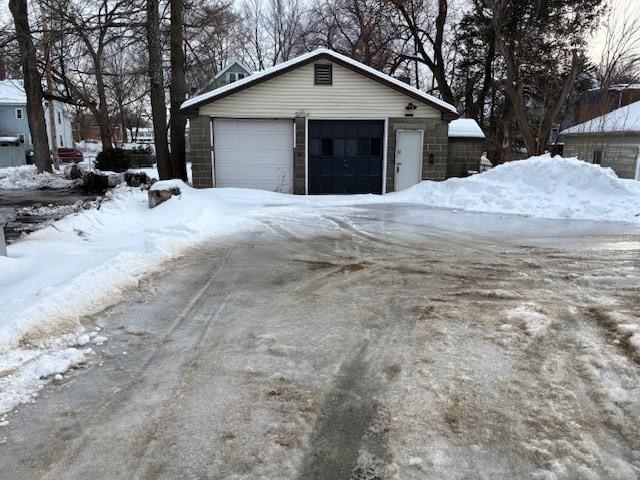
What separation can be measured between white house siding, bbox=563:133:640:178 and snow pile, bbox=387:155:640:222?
881 cm

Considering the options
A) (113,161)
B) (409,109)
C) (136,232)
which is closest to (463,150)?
(409,109)

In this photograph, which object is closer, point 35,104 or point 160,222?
point 160,222

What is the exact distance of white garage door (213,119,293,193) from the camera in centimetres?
1562

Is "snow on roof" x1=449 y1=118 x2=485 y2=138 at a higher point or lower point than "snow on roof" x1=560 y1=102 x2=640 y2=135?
lower

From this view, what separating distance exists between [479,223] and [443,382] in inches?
296

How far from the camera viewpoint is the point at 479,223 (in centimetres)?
1070

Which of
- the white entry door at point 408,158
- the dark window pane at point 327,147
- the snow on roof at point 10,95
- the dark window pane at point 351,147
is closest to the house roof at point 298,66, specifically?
the white entry door at point 408,158

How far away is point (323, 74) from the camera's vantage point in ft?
50.9

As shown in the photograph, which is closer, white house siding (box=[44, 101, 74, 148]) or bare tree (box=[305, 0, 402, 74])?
bare tree (box=[305, 0, 402, 74])

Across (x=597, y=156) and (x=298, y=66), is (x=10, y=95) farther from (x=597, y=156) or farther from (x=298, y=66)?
(x=597, y=156)

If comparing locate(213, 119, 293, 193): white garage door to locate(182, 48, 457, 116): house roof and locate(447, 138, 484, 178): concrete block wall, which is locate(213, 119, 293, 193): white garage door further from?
locate(447, 138, 484, 178): concrete block wall

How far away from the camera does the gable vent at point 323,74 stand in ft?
50.7

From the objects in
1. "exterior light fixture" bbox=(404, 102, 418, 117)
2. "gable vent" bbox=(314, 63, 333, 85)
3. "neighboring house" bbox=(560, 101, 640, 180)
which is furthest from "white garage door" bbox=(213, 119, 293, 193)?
"neighboring house" bbox=(560, 101, 640, 180)

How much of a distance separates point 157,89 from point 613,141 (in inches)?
722
